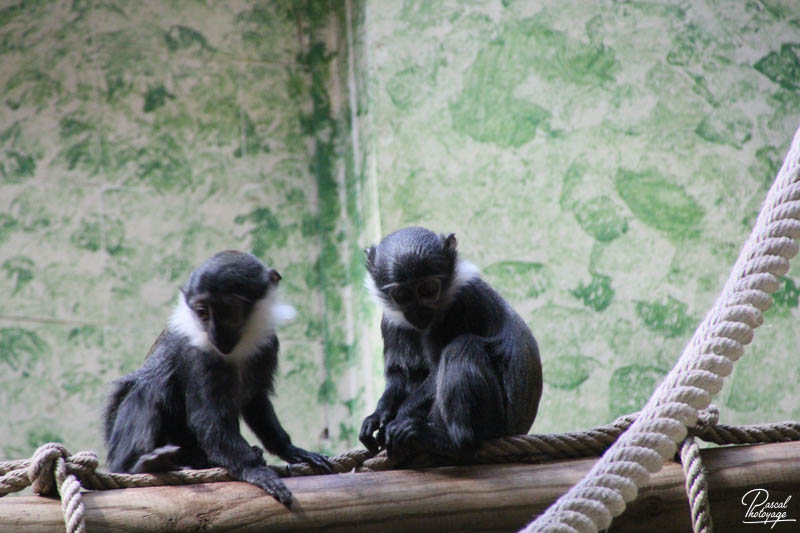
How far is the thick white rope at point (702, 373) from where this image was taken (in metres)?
2.72

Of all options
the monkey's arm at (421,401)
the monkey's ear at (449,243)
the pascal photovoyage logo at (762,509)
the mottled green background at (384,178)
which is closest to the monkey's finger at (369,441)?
the monkey's arm at (421,401)

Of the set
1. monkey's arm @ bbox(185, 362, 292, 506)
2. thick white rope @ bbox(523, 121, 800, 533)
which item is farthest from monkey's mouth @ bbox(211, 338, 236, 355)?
thick white rope @ bbox(523, 121, 800, 533)

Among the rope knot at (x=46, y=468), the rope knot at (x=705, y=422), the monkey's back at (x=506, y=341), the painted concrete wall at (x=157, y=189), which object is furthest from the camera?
Answer: the painted concrete wall at (x=157, y=189)

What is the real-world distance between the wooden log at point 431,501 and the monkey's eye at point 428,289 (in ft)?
3.06

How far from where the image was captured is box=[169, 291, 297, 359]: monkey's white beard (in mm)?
4160

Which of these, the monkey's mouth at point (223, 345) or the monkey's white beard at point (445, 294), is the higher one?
the monkey's white beard at point (445, 294)

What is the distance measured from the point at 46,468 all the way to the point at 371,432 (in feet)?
4.84

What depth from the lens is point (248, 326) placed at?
14.0 feet

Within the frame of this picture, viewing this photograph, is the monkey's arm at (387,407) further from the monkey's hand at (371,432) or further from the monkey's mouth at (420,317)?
the monkey's mouth at (420,317)

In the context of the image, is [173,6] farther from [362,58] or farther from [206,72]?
[362,58]

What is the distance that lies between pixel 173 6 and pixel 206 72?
564mm

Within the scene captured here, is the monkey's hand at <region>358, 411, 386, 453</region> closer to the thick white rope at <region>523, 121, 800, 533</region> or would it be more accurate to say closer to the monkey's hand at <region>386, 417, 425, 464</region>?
the monkey's hand at <region>386, 417, 425, 464</region>

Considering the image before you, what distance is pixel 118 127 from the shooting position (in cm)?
716

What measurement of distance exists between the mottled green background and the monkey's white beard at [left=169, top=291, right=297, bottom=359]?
2.17m
